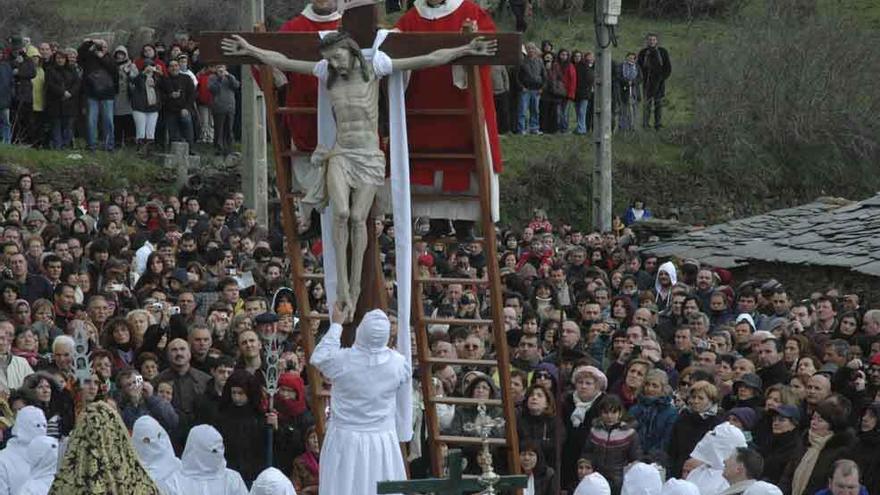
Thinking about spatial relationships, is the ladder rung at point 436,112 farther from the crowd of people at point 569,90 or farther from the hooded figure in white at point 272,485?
the crowd of people at point 569,90

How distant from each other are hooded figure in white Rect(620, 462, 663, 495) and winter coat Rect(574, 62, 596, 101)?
22.8 metres

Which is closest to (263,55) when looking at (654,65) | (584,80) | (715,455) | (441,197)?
(441,197)

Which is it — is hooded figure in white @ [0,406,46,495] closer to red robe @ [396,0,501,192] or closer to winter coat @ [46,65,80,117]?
red robe @ [396,0,501,192]

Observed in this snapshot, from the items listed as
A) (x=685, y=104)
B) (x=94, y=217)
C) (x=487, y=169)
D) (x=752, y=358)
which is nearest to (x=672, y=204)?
(x=685, y=104)

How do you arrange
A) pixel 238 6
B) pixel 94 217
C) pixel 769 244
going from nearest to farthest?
1. pixel 94 217
2. pixel 769 244
3. pixel 238 6

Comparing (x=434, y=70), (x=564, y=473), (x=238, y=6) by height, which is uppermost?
(x=238, y=6)

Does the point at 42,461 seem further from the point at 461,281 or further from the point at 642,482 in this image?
the point at 642,482

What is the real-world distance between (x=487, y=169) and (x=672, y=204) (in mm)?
24930

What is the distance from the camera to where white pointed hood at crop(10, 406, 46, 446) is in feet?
45.8

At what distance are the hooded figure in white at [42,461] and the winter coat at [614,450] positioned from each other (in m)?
4.47

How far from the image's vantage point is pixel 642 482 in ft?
43.0

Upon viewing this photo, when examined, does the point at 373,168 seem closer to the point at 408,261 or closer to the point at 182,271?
the point at 408,261

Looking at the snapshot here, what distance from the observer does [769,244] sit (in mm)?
29688

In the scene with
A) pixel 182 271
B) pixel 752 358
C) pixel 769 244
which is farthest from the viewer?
pixel 769 244
